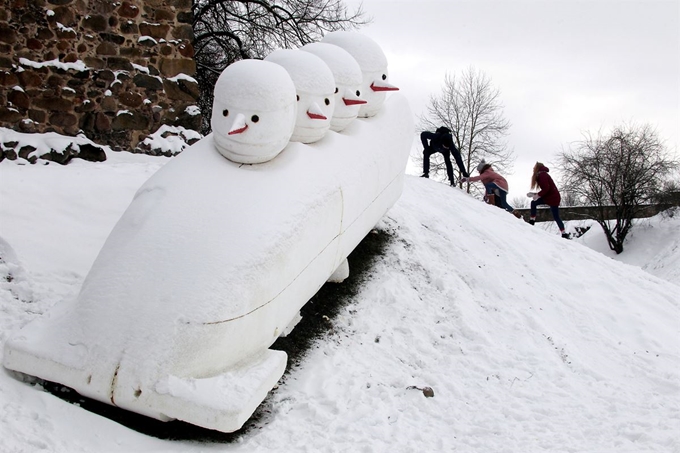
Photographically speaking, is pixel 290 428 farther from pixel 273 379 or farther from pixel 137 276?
pixel 137 276

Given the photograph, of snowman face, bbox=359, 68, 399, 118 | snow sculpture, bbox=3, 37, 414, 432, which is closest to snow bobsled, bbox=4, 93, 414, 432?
snow sculpture, bbox=3, 37, 414, 432

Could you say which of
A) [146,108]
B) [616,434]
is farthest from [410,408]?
[146,108]

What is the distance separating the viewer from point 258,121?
12.9 ft

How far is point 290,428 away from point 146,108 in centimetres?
496

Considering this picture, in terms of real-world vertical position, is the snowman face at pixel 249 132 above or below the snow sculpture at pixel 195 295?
above

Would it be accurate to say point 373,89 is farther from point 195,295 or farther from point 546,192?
point 546,192

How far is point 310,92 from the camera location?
4.48 metres

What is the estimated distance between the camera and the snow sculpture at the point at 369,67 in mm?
5465

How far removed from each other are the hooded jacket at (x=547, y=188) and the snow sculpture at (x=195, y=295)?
652 cm

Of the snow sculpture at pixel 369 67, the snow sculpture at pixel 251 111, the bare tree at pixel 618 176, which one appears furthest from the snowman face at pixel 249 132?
the bare tree at pixel 618 176

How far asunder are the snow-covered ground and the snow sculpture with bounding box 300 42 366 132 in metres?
1.42

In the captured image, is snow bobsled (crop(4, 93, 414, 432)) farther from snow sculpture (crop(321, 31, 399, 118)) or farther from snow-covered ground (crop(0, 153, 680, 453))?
snow sculpture (crop(321, 31, 399, 118))

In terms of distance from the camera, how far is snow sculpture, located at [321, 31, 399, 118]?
5.46m

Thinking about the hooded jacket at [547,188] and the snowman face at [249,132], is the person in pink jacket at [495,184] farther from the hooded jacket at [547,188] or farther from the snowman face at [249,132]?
the snowman face at [249,132]
